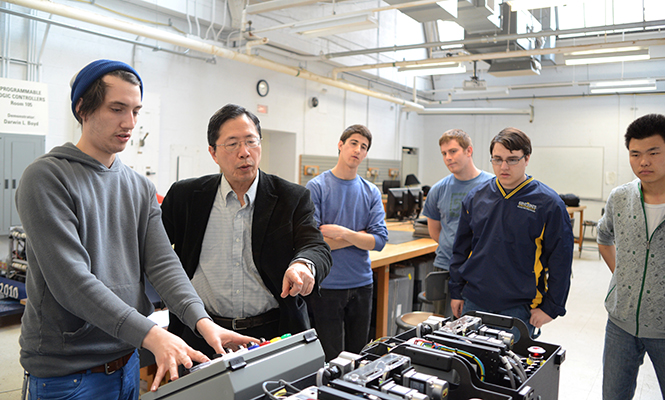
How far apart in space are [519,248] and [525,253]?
3 cm

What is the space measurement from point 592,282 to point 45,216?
6926 millimetres

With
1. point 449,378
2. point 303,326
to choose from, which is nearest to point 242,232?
point 303,326

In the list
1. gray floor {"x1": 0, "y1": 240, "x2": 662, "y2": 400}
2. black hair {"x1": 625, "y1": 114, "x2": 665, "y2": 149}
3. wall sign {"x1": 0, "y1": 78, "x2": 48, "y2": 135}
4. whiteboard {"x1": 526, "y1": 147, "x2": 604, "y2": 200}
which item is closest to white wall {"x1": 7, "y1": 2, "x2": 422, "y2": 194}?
wall sign {"x1": 0, "y1": 78, "x2": 48, "y2": 135}

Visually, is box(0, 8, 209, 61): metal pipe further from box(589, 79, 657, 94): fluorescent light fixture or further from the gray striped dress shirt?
box(589, 79, 657, 94): fluorescent light fixture

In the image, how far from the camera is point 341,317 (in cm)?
257

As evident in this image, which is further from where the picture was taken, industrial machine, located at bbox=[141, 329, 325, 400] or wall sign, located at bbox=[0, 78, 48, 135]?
wall sign, located at bbox=[0, 78, 48, 135]

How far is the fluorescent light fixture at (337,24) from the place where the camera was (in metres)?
4.91

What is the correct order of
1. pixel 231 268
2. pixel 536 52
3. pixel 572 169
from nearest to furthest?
pixel 231 268
pixel 536 52
pixel 572 169

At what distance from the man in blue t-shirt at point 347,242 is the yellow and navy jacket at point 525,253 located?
67cm

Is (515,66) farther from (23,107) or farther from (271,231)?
(271,231)

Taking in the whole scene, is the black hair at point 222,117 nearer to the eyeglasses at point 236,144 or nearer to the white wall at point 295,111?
the eyeglasses at point 236,144

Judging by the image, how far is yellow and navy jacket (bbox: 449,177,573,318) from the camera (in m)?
2.02

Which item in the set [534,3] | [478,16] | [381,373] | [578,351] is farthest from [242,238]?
[478,16]

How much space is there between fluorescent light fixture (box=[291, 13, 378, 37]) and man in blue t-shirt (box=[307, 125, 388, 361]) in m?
2.65
